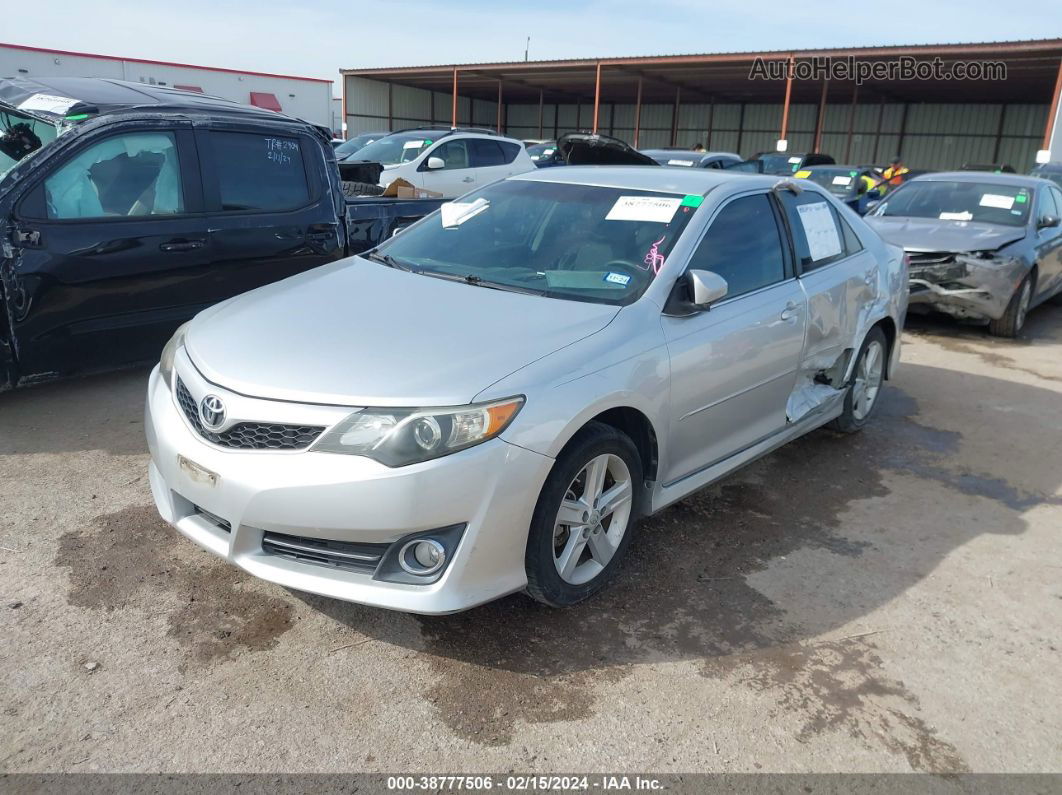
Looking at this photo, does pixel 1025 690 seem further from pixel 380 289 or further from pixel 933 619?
pixel 380 289

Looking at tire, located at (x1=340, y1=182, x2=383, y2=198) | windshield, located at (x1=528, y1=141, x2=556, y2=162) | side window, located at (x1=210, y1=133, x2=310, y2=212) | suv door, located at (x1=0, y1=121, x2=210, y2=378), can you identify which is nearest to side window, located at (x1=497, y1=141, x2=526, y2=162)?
windshield, located at (x1=528, y1=141, x2=556, y2=162)

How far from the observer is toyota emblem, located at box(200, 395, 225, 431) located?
2.70 metres

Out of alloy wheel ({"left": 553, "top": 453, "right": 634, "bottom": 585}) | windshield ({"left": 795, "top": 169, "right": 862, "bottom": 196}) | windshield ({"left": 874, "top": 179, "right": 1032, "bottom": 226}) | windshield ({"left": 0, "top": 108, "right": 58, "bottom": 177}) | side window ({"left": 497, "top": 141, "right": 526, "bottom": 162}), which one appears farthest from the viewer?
windshield ({"left": 795, "top": 169, "right": 862, "bottom": 196})

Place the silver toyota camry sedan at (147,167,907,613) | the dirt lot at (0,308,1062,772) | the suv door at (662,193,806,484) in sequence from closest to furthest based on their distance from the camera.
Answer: the dirt lot at (0,308,1062,772), the silver toyota camry sedan at (147,167,907,613), the suv door at (662,193,806,484)

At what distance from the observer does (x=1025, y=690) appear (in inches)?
109

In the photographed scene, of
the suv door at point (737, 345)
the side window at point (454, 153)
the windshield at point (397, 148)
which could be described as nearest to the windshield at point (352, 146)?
the windshield at point (397, 148)

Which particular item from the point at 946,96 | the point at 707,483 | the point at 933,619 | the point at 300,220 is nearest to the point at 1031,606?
the point at 933,619

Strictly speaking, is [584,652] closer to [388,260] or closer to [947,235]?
[388,260]

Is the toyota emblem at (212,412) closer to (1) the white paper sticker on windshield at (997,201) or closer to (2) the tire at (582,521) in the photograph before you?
(2) the tire at (582,521)

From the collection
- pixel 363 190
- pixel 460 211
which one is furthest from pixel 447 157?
pixel 460 211

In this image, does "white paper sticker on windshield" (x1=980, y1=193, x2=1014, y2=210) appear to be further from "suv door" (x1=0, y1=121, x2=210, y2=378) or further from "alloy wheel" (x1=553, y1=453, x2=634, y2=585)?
"suv door" (x1=0, y1=121, x2=210, y2=378)

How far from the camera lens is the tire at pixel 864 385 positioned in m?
4.93

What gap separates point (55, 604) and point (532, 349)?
196cm

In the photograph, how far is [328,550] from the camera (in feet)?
8.59
